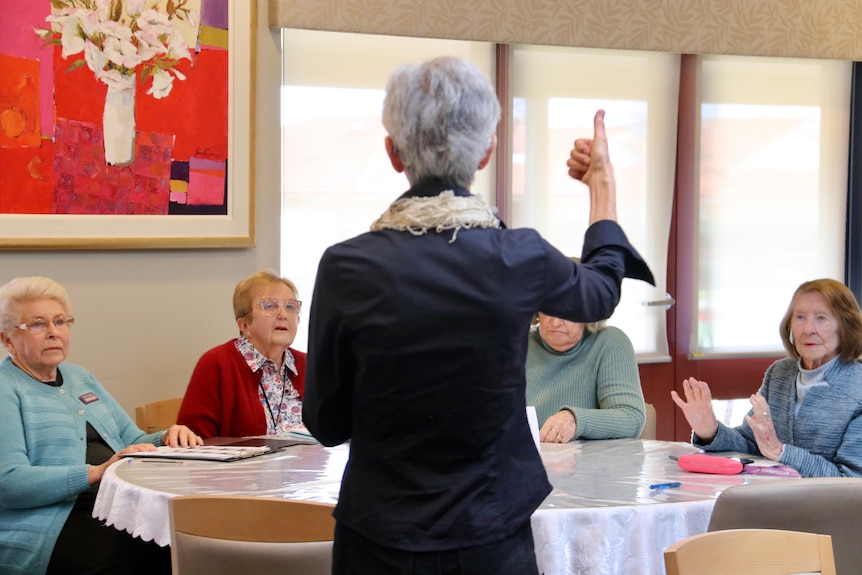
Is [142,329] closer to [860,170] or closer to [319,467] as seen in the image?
[319,467]

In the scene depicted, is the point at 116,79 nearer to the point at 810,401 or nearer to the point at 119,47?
the point at 119,47

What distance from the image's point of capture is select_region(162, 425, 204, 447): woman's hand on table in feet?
9.20

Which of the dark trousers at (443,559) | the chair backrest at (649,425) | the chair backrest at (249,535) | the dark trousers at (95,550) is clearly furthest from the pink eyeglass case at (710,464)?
the dark trousers at (95,550)

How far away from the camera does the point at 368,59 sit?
4.16m

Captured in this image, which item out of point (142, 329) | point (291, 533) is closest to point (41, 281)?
point (142, 329)

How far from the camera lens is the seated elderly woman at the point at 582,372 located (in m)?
3.05

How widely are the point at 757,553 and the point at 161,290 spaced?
263 cm

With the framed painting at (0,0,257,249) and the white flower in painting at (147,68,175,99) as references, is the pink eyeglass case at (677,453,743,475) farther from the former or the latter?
the white flower in painting at (147,68,175,99)

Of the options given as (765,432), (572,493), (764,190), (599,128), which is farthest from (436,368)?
(764,190)

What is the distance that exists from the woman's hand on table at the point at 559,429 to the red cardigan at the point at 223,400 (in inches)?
34.6

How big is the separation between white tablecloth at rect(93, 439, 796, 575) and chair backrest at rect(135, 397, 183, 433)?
756mm

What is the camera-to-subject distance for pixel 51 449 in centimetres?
279

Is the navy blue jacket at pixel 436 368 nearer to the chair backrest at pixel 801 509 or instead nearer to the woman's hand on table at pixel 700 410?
the chair backrest at pixel 801 509

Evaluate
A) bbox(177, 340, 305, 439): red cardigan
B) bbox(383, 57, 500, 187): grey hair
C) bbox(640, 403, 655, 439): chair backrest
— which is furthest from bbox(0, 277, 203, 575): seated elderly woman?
bbox(383, 57, 500, 187): grey hair
